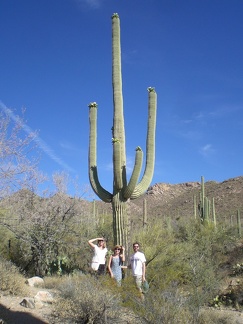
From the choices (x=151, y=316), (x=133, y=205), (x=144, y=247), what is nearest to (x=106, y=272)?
(x=151, y=316)

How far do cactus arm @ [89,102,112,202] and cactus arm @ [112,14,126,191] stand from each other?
0.53m

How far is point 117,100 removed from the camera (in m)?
11.4

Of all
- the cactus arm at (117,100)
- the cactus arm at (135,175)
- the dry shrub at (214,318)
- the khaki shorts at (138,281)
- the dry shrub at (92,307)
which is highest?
the cactus arm at (117,100)

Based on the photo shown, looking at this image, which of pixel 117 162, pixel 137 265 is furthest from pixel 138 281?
pixel 117 162

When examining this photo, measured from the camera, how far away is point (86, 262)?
47.6 ft

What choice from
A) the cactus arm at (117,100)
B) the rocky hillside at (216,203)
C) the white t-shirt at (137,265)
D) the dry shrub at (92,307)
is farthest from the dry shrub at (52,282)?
the rocky hillside at (216,203)

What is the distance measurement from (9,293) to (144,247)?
19.5 feet

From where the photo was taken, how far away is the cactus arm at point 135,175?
10.4 metres

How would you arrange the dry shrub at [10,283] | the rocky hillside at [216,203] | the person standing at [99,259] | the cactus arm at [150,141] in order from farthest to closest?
the rocky hillside at [216,203] < the cactus arm at [150,141] < the dry shrub at [10,283] < the person standing at [99,259]

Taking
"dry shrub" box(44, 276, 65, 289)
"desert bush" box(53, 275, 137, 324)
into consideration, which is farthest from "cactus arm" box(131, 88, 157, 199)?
"desert bush" box(53, 275, 137, 324)

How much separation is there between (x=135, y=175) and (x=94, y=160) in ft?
5.93

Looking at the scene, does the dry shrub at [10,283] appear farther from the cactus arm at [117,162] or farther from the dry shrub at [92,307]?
the cactus arm at [117,162]

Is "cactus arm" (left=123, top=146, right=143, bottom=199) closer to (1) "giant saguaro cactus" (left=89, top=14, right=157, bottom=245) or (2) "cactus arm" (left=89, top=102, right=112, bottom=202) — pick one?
(1) "giant saguaro cactus" (left=89, top=14, right=157, bottom=245)

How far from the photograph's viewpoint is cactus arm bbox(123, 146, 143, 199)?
10.4m
